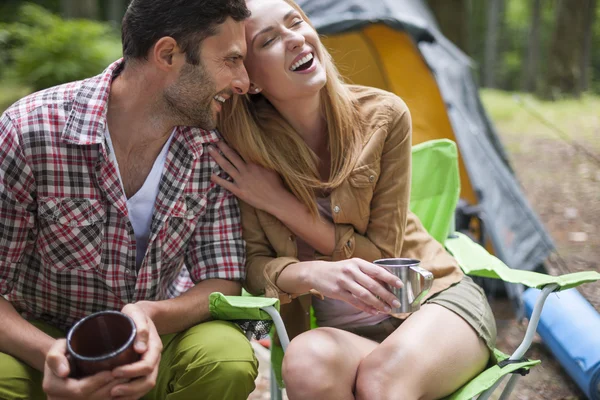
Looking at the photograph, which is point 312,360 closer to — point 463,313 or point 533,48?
point 463,313

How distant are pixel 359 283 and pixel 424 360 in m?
0.30

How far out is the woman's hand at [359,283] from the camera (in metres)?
1.91

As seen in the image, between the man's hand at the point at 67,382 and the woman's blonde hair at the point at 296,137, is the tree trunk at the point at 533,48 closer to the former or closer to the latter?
the woman's blonde hair at the point at 296,137

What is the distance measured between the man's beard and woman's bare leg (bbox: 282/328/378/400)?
2.41 feet

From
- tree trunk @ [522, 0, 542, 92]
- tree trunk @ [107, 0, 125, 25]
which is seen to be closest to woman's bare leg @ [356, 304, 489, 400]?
tree trunk @ [107, 0, 125, 25]

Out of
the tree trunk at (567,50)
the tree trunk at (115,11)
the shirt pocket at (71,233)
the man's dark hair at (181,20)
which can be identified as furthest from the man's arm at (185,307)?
the tree trunk at (115,11)

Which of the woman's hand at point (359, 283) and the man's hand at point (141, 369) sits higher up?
the man's hand at point (141, 369)

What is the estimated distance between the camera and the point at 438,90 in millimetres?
4324

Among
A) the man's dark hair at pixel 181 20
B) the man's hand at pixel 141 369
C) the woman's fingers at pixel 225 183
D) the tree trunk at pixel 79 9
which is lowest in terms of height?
the tree trunk at pixel 79 9

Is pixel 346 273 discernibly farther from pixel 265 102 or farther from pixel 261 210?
pixel 265 102

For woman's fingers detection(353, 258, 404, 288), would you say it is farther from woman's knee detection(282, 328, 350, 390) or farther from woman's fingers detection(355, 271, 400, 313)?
woman's knee detection(282, 328, 350, 390)

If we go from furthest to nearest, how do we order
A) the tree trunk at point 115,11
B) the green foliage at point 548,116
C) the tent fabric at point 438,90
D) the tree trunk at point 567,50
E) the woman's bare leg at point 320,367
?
1. the tree trunk at point 115,11
2. the tree trunk at point 567,50
3. the green foliage at point 548,116
4. the tent fabric at point 438,90
5. the woman's bare leg at point 320,367

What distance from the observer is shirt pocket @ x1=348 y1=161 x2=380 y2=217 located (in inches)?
90.0

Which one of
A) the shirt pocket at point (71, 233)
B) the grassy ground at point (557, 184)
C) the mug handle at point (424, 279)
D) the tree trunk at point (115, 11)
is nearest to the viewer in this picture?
the mug handle at point (424, 279)
